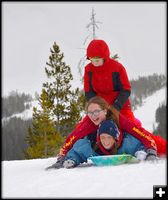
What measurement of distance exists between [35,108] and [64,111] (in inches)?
57.7

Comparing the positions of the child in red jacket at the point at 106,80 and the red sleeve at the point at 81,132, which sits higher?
the child in red jacket at the point at 106,80

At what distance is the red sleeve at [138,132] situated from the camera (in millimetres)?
3904

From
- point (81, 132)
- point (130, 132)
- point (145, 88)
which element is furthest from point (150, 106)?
point (130, 132)

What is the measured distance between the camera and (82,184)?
264 centimetres

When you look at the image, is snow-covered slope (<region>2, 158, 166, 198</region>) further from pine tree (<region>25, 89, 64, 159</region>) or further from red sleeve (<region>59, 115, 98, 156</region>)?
pine tree (<region>25, 89, 64, 159</region>)

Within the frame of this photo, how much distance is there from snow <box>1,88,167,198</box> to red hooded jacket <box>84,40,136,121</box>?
4.40ft

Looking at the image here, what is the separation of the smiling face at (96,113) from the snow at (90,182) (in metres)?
0.81

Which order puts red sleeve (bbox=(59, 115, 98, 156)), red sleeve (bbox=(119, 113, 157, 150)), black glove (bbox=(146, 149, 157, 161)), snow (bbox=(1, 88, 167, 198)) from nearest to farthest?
snow (bbox=(1, 88, 167, 198)), black glove (bbox=(146, 149, 157, 161)), red sleeve (bbox=(119, 113, 157, 150)), red sleeve (bbox=(59, 115, 98, 156))

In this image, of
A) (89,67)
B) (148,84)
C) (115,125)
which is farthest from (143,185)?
(148,84)

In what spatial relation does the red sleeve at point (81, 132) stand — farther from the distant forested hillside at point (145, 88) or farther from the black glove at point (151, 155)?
the distant forested hillside at point (145, 88)

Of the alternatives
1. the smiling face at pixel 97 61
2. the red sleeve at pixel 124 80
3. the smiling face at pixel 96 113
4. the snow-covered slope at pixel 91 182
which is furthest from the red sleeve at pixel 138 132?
the smiling face at pixel 97 61

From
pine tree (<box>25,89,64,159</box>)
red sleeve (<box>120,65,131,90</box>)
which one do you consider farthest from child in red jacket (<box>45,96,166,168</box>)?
pine tree (<box>25,89,64,159</box>)

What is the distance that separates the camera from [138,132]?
13.1 ft

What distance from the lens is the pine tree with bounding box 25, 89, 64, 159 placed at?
66.3 feet
